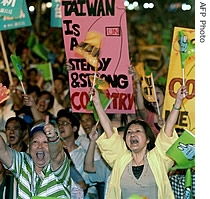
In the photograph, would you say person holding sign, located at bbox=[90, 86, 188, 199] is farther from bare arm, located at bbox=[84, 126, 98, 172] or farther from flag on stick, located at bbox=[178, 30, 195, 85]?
bare arm, located at bbox=[84, 126, 98, 172]

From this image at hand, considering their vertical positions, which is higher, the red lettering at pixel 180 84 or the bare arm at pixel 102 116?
the red lettering at pixel 180 84

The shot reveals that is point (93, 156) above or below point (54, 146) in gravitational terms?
below

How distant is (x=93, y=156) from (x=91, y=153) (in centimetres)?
4

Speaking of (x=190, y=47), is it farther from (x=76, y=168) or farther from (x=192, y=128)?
(x=76, y=168)

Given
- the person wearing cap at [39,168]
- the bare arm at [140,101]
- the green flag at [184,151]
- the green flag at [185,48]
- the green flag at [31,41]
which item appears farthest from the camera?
the green flag at [31,41]

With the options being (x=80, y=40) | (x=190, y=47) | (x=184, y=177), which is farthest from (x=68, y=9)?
(x=184, y=177)

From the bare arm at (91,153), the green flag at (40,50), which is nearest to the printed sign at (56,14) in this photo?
the bare arm at (91,153)

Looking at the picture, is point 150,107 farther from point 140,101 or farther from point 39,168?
point 39,168

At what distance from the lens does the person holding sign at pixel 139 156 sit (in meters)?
5.24

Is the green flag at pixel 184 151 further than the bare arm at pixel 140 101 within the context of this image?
No

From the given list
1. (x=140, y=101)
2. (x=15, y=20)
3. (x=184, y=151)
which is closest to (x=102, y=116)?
(x=184, y=151)

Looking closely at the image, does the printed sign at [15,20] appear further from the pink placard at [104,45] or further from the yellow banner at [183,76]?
the yellow banner at [183,76]

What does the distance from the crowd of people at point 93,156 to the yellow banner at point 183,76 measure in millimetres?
140

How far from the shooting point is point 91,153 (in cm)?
588
